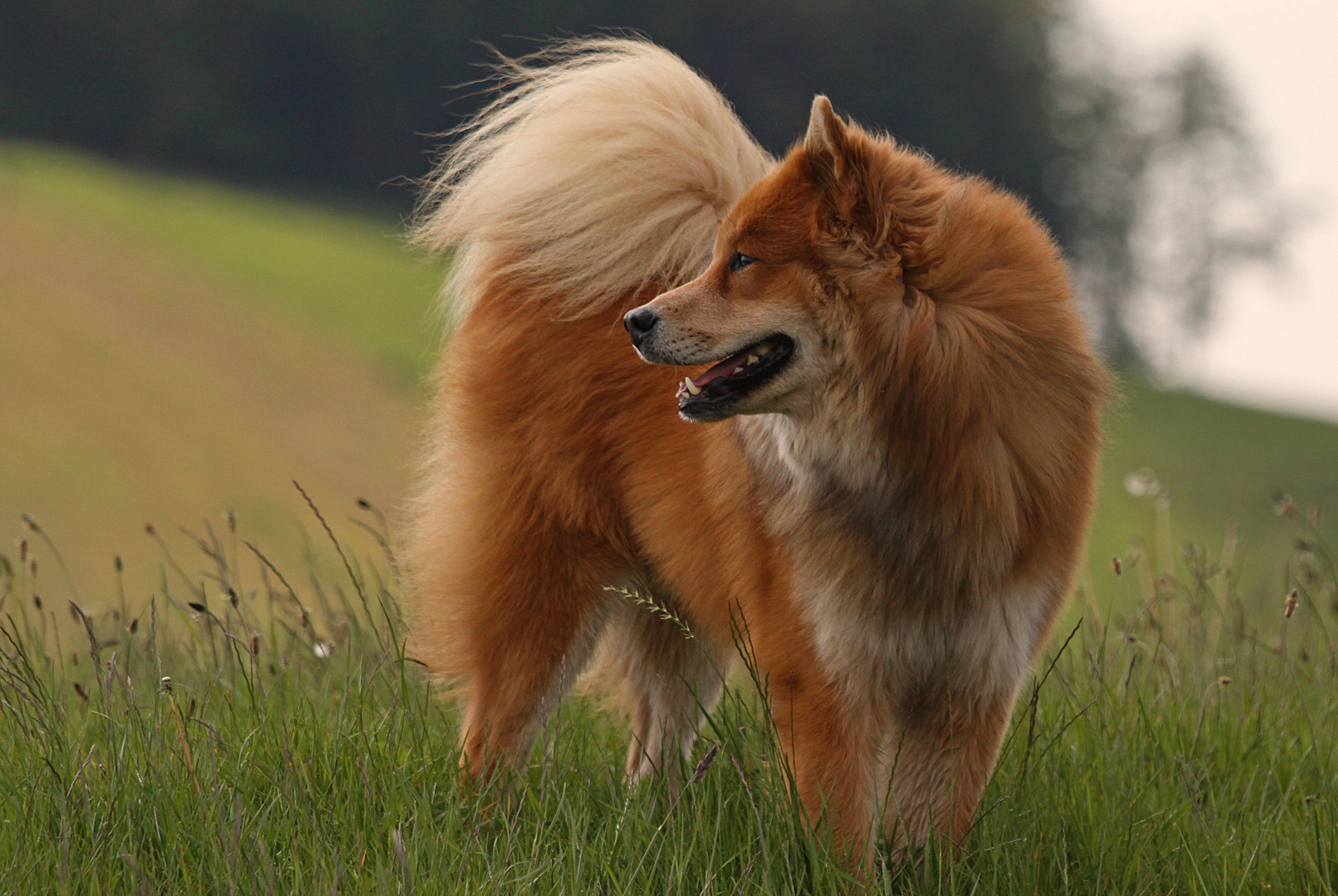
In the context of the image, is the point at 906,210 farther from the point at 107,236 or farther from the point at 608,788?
the point at 107,236

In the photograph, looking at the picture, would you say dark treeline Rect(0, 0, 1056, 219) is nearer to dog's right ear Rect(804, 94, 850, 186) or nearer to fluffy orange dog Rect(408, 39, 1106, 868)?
fluffy orange dog Rect(408, 39, 1106, 868)

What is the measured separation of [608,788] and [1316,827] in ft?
5.22

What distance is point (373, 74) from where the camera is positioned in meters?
31.3

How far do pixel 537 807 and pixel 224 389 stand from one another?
12461mm

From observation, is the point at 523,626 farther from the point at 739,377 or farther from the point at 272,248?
the point at 272,248

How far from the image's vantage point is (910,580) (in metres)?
2.60

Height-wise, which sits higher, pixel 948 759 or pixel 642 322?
pixel 642 322

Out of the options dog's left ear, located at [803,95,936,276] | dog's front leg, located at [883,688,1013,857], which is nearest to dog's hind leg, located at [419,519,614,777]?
dog's front leg, located at [883,688,1013,857]

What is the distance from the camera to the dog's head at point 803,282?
2529 millimetres

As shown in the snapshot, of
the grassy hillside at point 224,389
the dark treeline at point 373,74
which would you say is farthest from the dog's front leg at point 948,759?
the dark treeline at point 373,74

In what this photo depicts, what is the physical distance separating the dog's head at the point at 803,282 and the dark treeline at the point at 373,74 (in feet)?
82.7

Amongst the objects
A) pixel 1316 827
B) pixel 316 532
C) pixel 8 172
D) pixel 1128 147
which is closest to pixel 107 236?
pixel 8 172

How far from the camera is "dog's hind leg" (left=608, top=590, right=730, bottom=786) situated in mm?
3615

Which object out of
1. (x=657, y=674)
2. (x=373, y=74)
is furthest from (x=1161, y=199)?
(x=657, y=674)
